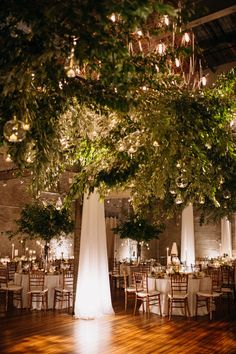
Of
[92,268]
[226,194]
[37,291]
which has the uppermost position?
[226,194]

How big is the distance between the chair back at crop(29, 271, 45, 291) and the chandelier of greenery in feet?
11.1

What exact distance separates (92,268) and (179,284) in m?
1.88

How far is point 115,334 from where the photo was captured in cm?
620

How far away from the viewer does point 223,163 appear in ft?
18.4

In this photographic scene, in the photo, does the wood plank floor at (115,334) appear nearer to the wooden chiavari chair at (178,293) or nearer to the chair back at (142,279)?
the wooden chiavari chair at (178,293)

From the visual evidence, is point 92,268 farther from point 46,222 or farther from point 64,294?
point 46,222

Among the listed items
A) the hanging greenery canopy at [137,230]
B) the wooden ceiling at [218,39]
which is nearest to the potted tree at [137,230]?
the hanging greenery canopy at [137,230]

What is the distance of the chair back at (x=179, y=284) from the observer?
784 centimetres

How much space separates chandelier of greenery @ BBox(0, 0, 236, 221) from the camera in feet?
7.33

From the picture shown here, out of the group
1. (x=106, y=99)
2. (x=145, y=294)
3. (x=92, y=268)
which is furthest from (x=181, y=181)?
(x=145, y=294)

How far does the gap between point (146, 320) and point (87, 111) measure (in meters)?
4.45

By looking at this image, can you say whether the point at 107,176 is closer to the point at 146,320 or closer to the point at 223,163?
the point at 223,163

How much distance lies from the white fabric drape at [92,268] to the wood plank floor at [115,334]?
0.84 ft

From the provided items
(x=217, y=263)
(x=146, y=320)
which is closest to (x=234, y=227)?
(x=217, y=263)
